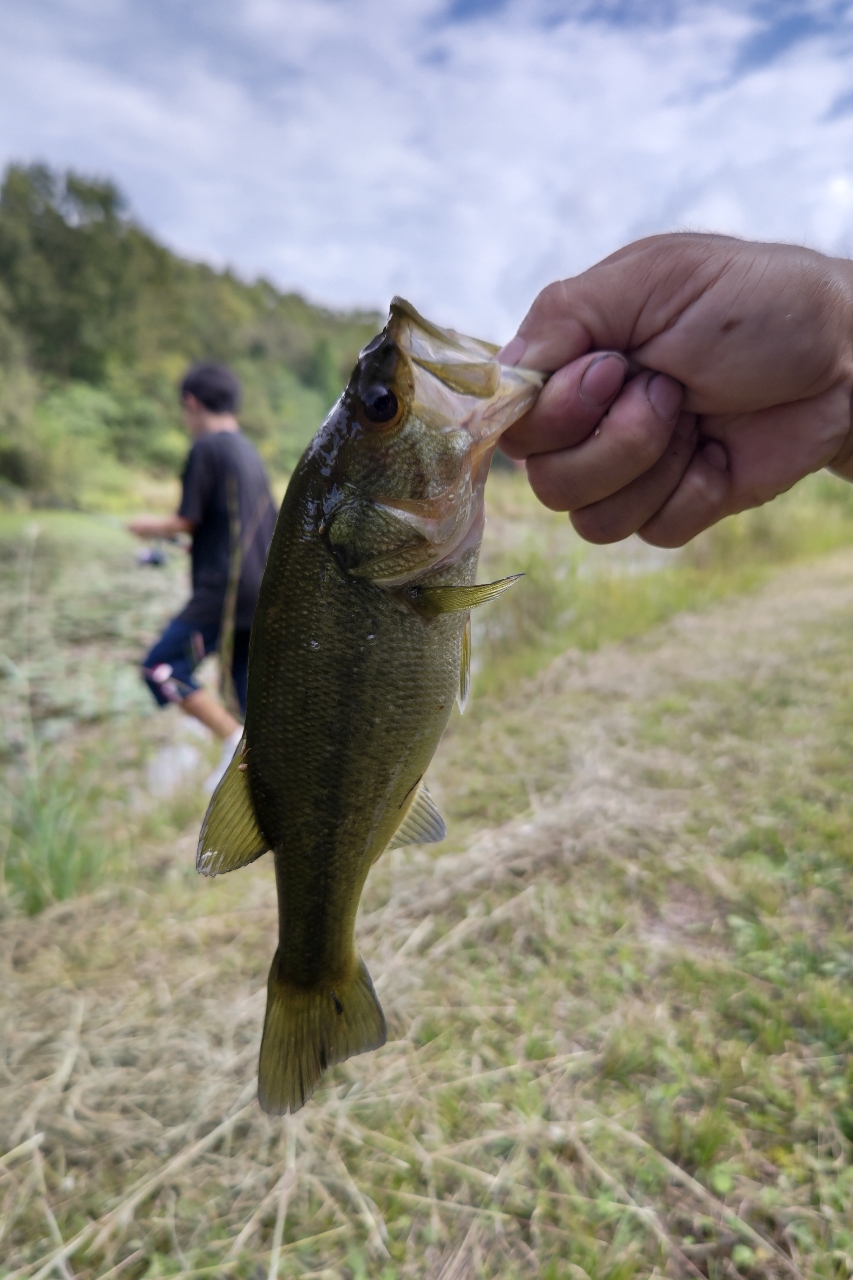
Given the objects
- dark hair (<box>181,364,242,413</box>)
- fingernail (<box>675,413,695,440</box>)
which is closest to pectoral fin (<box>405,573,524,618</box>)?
fingernail (<box>675,413,695,440</box>)

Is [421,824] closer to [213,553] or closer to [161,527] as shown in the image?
[213,553]

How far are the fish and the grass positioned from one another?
0.95 metres

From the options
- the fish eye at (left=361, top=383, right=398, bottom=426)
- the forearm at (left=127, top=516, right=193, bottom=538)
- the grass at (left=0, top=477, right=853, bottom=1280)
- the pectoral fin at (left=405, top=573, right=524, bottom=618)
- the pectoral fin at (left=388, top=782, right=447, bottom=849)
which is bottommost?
the grass at (left=0, top=477, right=853, bottom=1280)

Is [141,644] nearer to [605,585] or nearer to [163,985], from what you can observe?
[605,585]

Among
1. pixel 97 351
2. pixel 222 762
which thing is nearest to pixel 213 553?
pixel 222 762

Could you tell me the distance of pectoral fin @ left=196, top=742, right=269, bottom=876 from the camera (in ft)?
4.12

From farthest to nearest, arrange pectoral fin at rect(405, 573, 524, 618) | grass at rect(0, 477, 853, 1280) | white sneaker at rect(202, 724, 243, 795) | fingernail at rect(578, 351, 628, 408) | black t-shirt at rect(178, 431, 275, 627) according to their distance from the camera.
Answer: black t-shirt at rect(178, 431, 275, 627) < white sneaker at rect(202, 724, 243, 795) < grass at rect(0, 477, 853, 1280) < fingernail at rect(578, 351, 628, 408) < pectoral fin at rect(405, 573, 524, 618)

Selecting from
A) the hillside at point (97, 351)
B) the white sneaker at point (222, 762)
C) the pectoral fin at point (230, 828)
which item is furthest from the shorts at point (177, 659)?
the hillside at point (97, 351)

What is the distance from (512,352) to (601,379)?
0.85 feet

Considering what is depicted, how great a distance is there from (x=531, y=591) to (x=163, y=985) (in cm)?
532

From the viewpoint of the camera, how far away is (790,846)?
10.4 feet

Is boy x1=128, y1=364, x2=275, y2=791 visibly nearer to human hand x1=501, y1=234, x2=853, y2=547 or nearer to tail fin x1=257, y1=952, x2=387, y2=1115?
human hand x1=501, y1=234, x2=853, y2=547

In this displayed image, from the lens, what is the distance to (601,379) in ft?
5.13

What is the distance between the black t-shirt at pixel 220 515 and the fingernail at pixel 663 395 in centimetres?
366
